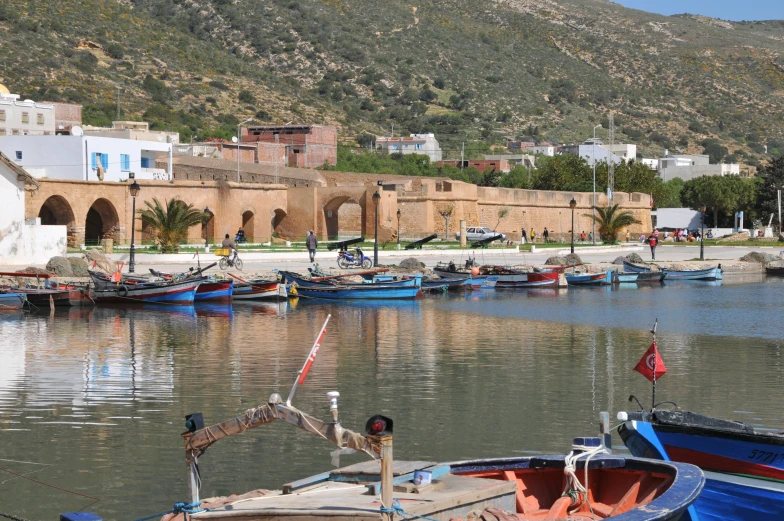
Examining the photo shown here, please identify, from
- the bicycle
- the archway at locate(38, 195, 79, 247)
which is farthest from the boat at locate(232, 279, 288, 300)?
the archway at locate(38, 195, 79, 247)

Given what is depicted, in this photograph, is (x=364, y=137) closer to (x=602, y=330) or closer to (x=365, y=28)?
(x=365, y=28)

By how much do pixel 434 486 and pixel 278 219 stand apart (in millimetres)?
43288

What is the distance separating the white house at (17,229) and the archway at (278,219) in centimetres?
1761

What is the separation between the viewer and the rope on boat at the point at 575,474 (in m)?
7.79

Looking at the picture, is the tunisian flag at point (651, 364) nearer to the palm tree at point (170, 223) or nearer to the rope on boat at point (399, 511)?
the rope on boat at point (399, 511)

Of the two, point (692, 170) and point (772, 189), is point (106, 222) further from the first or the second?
point (692, 170)

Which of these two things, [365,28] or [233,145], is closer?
[233,145]

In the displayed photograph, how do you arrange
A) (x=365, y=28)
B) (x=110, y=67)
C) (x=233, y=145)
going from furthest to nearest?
1. (x=365, y=28)
2. (x=110, y=67)
3. (x=233, y=145)

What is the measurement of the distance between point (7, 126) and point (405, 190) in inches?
775

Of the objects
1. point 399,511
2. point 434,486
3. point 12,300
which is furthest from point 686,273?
point 399,511

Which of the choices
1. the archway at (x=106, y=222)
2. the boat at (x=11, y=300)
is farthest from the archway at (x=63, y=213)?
the boat at (x=11, y=300)

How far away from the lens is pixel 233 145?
60500 mm

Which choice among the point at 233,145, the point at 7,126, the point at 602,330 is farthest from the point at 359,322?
the point at 233,145

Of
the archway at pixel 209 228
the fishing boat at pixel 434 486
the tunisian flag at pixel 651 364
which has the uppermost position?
the archway at pixel 209 228
